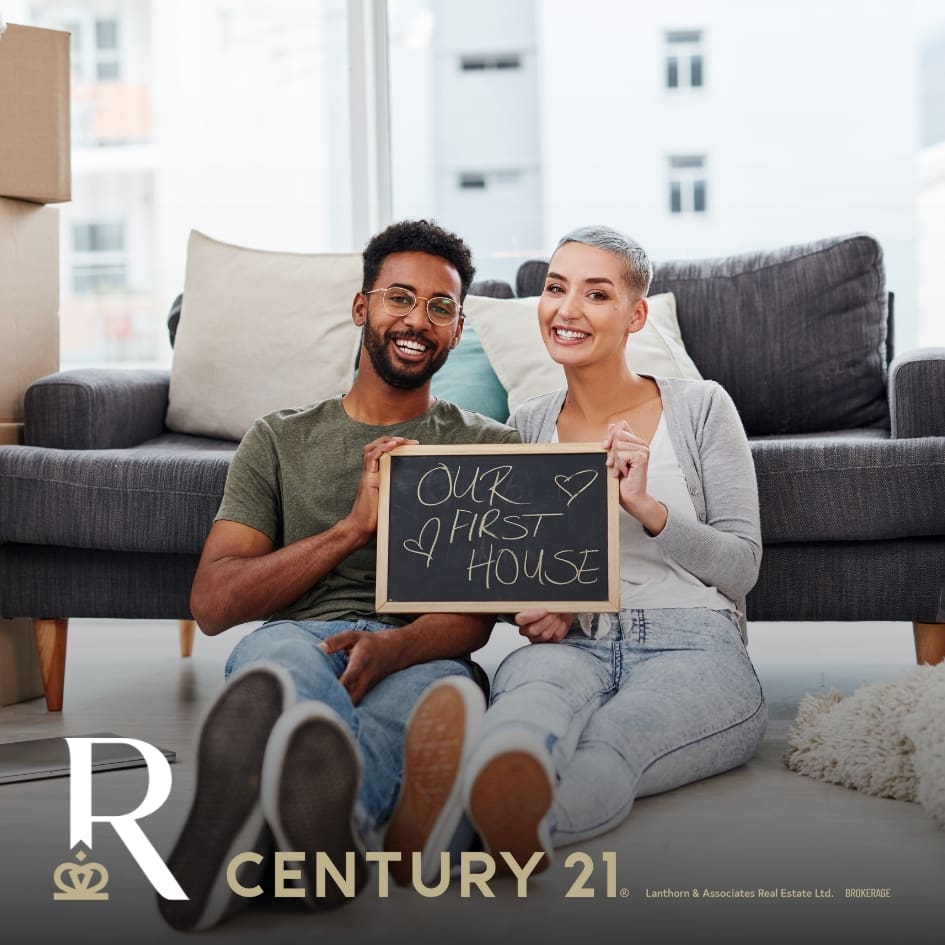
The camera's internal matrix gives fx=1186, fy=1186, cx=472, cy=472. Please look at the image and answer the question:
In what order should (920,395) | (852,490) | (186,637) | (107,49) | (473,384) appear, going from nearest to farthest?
1. (852,490)
2. (920,395)
3. (473,384)
4. (186,637)
5. (107,49)

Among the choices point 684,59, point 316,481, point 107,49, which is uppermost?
point 107,49

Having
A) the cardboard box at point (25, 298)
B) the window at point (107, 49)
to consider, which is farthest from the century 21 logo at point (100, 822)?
the window at point (107, 49)

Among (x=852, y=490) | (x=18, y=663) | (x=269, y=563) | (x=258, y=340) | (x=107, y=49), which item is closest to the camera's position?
(x=269, y=563)

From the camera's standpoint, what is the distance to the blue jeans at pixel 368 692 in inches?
49.1

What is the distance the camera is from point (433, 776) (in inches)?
45.6

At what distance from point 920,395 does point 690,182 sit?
4.47ft

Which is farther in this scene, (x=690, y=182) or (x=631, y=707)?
(x=690, y=182)

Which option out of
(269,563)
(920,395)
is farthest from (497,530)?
(920,395)

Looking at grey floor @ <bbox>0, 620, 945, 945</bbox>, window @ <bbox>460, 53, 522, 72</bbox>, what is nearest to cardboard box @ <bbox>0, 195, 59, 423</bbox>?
grey floor @ <bbox>0, 620, 945, 945</bbox>

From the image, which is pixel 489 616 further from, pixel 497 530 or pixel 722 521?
pixel 722 521

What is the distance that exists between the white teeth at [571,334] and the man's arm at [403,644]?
0.40 meters

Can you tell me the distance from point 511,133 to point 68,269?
1.39m

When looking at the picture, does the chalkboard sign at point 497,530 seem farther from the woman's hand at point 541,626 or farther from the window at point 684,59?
the window at point 684,59

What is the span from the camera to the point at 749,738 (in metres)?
1.57
